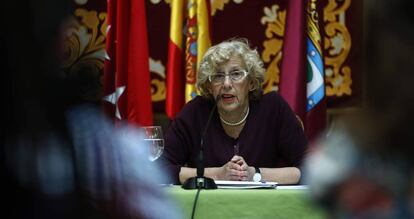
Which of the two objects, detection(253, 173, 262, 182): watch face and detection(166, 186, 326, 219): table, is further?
detection(253, 173, 262, 182): watch face

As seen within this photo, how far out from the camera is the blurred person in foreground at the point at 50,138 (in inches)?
33.7

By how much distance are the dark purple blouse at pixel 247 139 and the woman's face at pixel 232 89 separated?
9 cm

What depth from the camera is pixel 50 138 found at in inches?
34.9

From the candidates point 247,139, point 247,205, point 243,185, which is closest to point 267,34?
point 247,139

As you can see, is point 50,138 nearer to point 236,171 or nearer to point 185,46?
point 236,171

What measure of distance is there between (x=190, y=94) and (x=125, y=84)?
344 millimetres

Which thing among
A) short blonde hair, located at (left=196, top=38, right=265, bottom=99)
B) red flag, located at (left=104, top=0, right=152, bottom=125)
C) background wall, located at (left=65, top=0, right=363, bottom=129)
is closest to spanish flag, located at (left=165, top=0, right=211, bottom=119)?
red flag, located at (left=104, top=0, right=152, bottom=125)

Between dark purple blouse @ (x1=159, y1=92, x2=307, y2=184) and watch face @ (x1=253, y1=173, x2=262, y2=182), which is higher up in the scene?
dark purple blouse @ (x1=159, y1=92, x2=307, y2=184)

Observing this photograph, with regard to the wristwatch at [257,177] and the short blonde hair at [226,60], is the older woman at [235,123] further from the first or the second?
the wristwatch at [257,177]

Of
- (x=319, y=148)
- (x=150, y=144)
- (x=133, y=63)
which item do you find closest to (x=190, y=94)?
Answer: (x=133, y=63)

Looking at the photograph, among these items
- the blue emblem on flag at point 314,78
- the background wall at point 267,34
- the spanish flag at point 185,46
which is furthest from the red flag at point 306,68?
the spanish flag at point 185,46

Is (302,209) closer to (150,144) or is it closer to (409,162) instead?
(150,144)

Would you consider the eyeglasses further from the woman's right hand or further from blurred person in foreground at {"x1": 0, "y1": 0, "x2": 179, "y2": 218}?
blurred person in foreground at {"x1": 0, "y1": 0, "x2": 179, "y2": 218}

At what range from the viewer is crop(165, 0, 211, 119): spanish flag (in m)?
4.09
